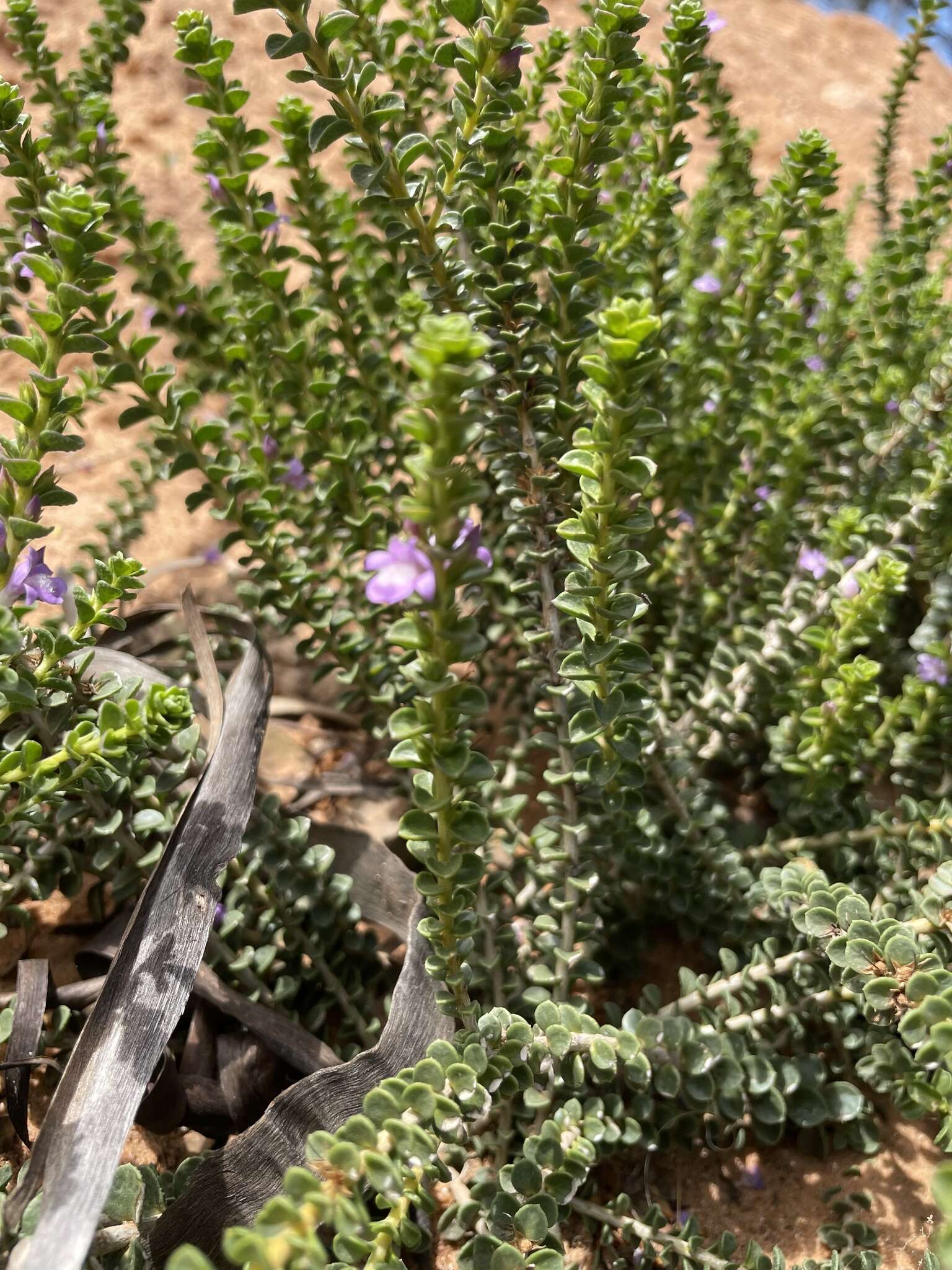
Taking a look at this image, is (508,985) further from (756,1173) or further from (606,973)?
(756,1173)

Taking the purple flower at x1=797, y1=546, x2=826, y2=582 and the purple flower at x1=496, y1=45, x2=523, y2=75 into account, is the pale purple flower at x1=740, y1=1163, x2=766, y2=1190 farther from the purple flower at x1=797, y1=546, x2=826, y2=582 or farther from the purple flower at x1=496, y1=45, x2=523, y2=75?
the purple flower at x1=496, y1=45, x2=523, y2=75

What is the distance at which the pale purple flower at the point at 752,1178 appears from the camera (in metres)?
1.92

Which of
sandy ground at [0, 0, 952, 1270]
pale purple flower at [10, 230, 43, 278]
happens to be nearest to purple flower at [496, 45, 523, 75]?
pale purple flower at [10, 230, 43, 278]

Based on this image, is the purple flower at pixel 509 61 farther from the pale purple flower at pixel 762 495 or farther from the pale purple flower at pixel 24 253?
the pale purple flower at pixel 762 495

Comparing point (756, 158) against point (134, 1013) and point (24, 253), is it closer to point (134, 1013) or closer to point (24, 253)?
point (24, 253)

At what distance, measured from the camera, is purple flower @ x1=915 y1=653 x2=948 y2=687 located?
6.86 feet

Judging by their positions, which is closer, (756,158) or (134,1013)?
(134,1013)

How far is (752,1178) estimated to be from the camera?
1.92m

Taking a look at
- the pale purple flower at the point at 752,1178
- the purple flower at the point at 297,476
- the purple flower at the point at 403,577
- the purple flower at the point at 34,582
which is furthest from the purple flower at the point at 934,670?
the purple flower at the point at 34,582

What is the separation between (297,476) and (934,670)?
1.62 metres

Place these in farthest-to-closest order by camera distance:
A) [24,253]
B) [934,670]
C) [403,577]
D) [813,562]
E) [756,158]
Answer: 1. [756,158]
2. [813,562]
3. [934,670]
4. [24,253]
5. [403,577]

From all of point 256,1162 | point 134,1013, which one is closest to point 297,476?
point 134,1013

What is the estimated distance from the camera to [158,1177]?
1513mm

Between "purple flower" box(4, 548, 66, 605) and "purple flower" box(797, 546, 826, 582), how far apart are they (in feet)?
5.29
